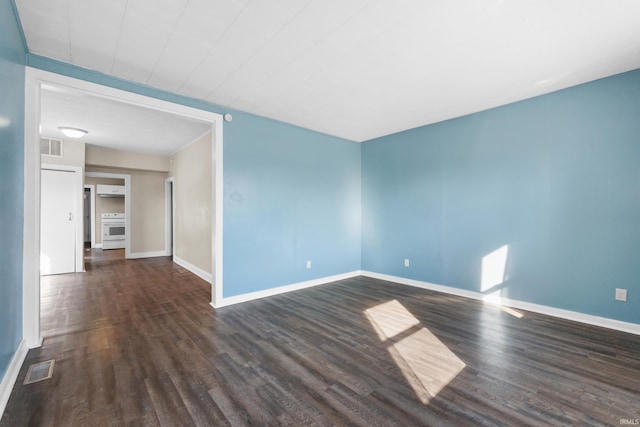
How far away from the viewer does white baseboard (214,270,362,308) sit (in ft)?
11.9

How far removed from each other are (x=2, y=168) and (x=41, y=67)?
1.36m

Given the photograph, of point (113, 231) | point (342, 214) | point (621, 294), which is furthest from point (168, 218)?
point (621, 294)

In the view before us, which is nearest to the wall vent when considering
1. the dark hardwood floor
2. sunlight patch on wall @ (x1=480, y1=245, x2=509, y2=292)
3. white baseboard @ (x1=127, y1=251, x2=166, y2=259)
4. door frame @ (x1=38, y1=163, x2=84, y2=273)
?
door frame @ (x1=38, y1=163, x2=84, y2=273)

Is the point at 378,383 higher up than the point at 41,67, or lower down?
lower down

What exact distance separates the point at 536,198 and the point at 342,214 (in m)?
2.88

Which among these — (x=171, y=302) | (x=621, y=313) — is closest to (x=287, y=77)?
(x=171, y=302)

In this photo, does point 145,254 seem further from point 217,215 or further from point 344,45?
point 344,45

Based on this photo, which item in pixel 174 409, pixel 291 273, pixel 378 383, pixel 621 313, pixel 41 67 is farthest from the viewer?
pixel 291 273

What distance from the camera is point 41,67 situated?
2.46 meters

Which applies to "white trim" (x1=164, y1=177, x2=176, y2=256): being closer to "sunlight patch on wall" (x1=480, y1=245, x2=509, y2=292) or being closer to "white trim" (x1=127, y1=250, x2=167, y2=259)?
"white trim" (x1=127, y1=250, x2=167, y2=259)

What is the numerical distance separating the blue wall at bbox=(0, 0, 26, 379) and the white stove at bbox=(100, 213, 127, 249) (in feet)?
Answer: 25.2

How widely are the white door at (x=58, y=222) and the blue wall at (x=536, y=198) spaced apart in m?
6.45

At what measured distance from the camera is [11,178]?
197 centimetres

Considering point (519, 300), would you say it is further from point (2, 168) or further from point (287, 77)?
point (2, 168)
